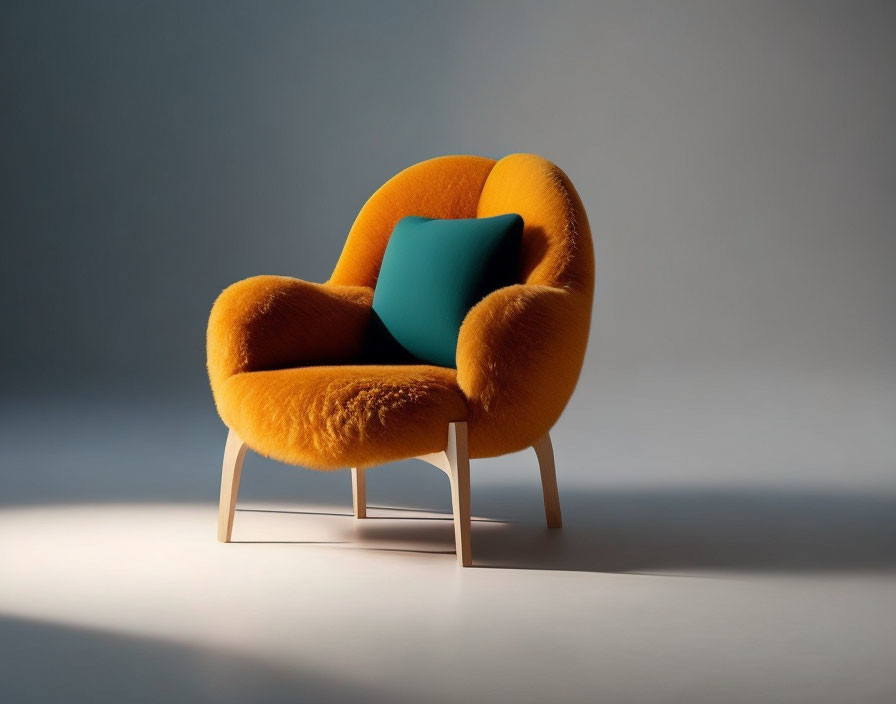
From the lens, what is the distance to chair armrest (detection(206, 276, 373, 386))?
2576 mm

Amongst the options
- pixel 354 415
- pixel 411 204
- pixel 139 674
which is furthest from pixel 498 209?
pixel 139 674

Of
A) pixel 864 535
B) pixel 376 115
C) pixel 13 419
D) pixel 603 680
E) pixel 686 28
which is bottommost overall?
pixel 13 419

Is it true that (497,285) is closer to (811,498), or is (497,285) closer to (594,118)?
(811,498)

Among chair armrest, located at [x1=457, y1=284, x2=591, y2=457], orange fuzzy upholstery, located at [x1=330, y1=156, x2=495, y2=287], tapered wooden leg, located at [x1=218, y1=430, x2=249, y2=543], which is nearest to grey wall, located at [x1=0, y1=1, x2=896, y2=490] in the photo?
orange fuzzy upholstery, located at [x1=330, y1=156, x2=495, y2=287]

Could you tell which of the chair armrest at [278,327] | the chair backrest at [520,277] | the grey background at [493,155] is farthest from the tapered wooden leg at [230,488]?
the grey background at [493,155]

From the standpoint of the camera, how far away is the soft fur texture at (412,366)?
222cm

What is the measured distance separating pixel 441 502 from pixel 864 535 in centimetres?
112

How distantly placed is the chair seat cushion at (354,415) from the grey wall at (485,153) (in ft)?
6.84

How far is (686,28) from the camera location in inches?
188

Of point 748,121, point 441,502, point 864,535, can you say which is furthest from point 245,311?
point 748,121

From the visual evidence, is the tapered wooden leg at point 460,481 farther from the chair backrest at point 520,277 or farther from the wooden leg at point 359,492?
the wooden leg at point 359,492

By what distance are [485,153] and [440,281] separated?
2.37 metres

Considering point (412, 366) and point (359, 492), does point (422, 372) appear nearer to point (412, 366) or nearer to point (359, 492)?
point (412, 366)

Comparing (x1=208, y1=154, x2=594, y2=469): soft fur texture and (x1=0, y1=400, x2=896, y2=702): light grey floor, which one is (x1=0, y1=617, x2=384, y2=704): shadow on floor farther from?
(x1=208, y1=154, x2=594, y2=469): soft fur texture
